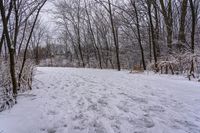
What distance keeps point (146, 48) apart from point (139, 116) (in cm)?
1509

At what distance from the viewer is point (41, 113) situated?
3566 millimetres

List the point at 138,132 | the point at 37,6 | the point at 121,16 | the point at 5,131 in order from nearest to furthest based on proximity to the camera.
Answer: the point at 138,132 → the point at 5,131 → the point at 37,6 → the point at 121,16

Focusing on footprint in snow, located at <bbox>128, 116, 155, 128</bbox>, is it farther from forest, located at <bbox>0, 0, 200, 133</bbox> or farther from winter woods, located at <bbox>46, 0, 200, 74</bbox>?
winter woods, located at <bbox>46, 0, 200, 74</bbox>

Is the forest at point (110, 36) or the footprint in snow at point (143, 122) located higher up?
the forest at point (110, 36)

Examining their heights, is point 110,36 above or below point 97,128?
above

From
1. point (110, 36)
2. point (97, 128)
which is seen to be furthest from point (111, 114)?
point (110, 36)

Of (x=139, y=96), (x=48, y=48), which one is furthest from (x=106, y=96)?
(x=48, y=48)

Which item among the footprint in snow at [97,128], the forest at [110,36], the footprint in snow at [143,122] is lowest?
the footprint in snow at [97,128]

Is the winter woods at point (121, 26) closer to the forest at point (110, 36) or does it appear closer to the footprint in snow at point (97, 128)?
the forest at point (110, 36)

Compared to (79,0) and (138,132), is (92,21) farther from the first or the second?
(138,132)

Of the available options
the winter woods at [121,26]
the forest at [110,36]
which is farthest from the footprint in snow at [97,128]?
the winter woods at [121,26]

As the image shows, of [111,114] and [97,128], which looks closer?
[97,128]

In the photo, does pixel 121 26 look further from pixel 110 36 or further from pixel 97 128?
pixel 97 128

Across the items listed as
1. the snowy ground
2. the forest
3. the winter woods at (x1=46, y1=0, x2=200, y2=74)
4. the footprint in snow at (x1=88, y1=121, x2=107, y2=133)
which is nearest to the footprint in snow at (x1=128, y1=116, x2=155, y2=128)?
the snowy ground
